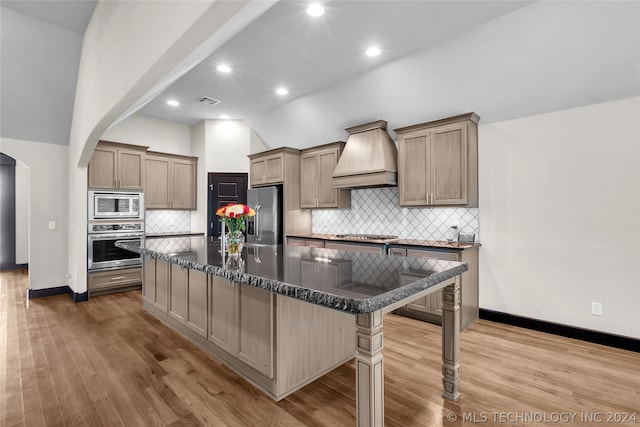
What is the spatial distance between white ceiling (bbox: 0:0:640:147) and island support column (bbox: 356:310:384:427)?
2.53 meters

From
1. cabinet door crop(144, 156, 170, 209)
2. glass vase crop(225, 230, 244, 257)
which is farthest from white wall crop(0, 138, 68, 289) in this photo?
glass vase crop(225, 230, 244, 257)

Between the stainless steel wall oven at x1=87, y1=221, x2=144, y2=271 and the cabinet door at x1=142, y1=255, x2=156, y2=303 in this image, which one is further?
the stainless steel wall oven at x1=87, y1=221, x2=144, y2=271

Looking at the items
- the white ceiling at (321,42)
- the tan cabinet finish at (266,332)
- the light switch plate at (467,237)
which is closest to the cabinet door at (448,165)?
the light switch plate at (467,237)

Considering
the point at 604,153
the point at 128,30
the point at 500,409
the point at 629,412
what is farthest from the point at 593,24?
the point at 128,30

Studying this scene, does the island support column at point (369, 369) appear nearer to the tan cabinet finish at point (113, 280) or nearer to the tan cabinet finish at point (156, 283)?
the tan cabinet finish at point (156, 283)

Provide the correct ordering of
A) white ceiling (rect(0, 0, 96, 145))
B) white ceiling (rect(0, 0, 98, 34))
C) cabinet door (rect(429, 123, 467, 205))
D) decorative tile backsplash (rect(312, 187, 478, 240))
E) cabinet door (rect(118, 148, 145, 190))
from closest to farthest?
white ceiling (rect(0, 0, 98, 34)), white ceiling (rect(0, 0, 96, 145)), cabinet door (rect(429, 123, 467, 205)), decorative tile backsplash (rect(312, 187, 478, 240)), cabinet door (rect(118, 148, 145, 190))

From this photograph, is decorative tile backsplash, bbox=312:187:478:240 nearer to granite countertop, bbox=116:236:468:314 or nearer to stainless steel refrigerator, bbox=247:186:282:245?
stainless steel refrigerator, bbox=247:186:282:245

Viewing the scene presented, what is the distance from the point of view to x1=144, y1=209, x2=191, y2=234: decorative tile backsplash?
18.7ft

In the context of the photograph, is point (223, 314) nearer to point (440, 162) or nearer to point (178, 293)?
point (178, 293)

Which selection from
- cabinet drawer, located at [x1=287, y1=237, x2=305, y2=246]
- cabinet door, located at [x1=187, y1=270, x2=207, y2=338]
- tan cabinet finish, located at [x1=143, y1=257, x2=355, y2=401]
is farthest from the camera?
cabinet drawer, located at [x1=287, y1=237, x2=305, y2=246]

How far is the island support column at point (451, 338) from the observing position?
197 centimetres

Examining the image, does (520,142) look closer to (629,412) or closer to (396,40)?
(396,40)

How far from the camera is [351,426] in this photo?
1.80 m

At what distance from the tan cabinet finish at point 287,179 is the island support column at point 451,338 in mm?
3688
